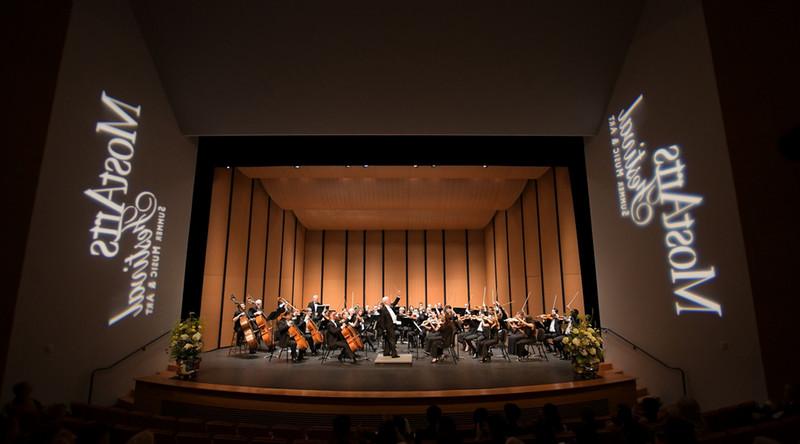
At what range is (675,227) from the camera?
5367 millimetres

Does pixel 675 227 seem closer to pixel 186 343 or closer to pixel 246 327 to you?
pixel 186 343

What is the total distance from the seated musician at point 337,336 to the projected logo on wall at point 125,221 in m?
3.10

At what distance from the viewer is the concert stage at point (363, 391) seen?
5.06 m

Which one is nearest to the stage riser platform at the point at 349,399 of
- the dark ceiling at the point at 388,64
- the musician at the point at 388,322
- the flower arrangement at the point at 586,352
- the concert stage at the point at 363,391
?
the concert stage at the point at 363,391

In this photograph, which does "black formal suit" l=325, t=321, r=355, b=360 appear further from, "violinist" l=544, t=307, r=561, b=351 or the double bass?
"violinist" l=544, t=307, r=561, b=351

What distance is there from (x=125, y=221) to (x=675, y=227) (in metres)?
7.74

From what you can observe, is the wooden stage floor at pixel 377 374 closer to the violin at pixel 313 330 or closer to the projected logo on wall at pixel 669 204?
the violin at pixel 313 330

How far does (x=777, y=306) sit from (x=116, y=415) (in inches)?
257

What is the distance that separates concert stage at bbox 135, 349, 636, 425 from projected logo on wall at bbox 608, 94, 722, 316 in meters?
1.79

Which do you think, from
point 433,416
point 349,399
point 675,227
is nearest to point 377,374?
point 349,399

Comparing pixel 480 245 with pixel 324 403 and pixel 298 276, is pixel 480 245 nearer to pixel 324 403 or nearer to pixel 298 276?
pixel 298 276

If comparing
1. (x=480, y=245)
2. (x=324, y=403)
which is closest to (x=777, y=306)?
(x=324, y=403)

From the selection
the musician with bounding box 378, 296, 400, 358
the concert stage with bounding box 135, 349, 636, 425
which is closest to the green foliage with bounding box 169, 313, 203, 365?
the concert stage with bounding box 135, 349, 636, 425

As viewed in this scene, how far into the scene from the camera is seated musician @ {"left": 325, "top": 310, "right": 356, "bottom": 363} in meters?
7.94
